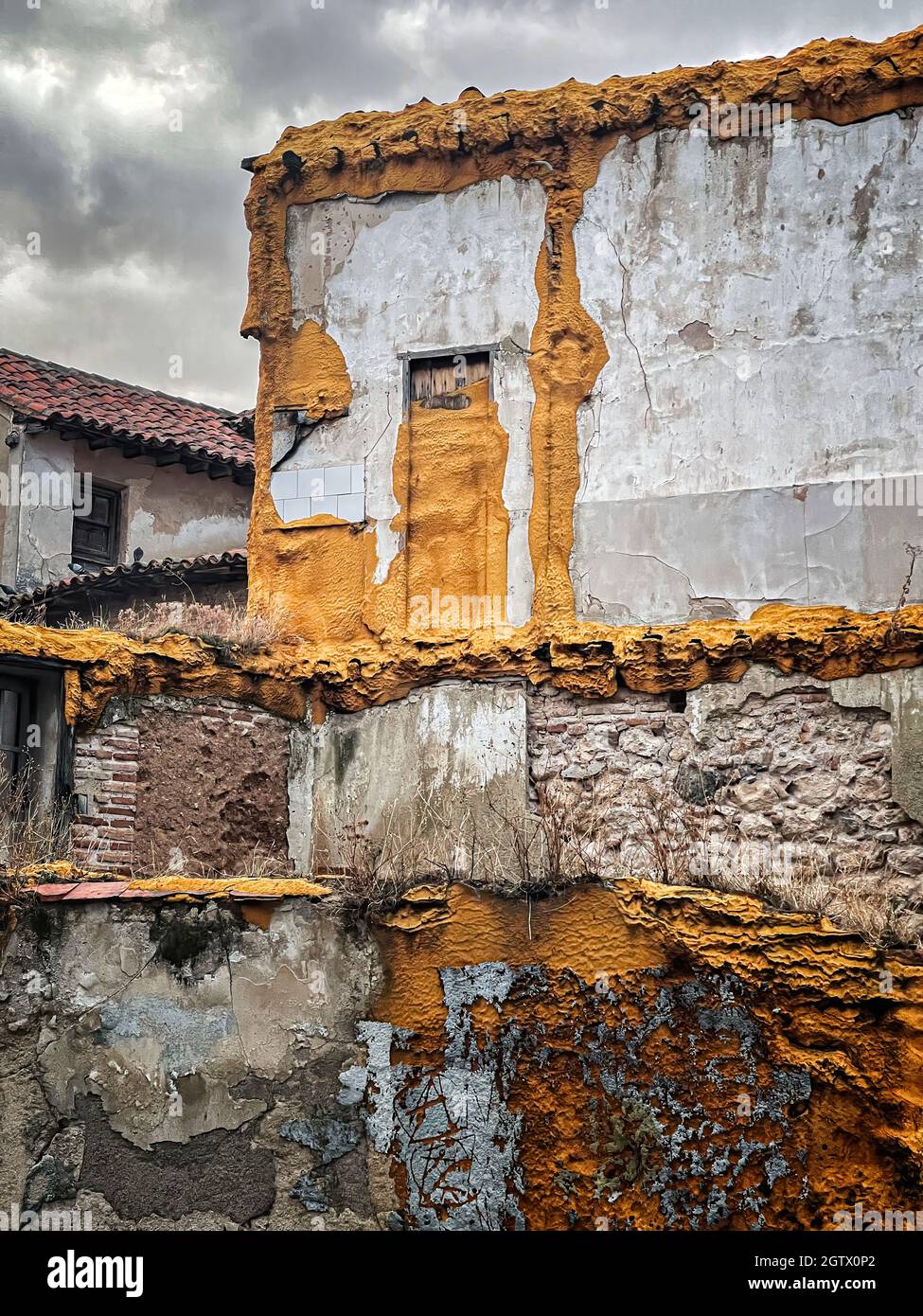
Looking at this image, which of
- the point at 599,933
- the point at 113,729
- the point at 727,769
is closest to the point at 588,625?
the point at 727,769

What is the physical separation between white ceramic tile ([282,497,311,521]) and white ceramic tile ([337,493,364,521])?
1.02ft

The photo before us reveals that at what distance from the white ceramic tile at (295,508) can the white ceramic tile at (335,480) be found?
0.69 feet

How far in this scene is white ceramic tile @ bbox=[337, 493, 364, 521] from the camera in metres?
11.7

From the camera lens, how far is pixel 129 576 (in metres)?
16.4

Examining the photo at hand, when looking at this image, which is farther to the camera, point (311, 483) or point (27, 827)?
point (311, 483)

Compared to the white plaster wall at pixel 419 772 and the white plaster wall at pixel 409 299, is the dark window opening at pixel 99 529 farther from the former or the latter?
the white plaster wall at pixel 419 772

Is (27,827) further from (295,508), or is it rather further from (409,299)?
(409,299)

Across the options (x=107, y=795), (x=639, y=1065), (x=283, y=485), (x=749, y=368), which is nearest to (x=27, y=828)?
(x=107, y=795)

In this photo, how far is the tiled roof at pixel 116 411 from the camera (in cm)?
1888

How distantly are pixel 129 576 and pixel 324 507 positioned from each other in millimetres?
5415

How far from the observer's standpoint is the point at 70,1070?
585 centimetres

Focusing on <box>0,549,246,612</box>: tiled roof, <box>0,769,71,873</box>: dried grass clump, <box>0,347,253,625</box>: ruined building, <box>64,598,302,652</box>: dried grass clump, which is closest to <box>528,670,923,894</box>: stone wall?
<box>64,598,302,652</box>: dried grass clump
